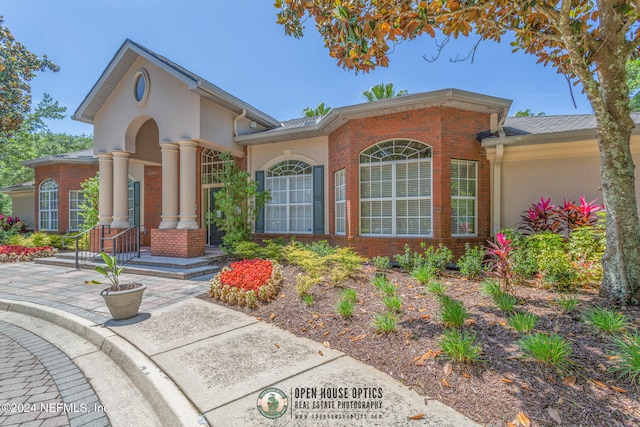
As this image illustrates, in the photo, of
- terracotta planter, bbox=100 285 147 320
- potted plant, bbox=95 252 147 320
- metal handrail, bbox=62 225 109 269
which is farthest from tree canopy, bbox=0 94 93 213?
terracotta planter, bbox=100 285 147 320

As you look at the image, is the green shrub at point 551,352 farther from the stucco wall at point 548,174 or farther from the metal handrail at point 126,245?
the metal handrail at point 126,245

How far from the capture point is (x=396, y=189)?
311 inches

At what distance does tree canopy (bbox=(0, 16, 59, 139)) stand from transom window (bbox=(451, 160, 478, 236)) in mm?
16635

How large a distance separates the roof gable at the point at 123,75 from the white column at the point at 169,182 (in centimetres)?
192

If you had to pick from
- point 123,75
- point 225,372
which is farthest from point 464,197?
point 123,75

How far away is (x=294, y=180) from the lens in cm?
1006

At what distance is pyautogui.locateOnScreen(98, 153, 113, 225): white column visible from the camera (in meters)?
10.3

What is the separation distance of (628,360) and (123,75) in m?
13.0

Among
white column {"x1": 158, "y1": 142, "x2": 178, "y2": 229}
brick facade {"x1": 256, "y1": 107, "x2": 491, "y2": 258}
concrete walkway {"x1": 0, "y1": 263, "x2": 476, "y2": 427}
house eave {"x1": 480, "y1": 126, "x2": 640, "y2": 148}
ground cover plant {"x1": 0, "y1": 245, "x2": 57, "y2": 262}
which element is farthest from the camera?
ground cover plant {"x1": 0, "y1": 245, "x2": 57, "y2": 262}

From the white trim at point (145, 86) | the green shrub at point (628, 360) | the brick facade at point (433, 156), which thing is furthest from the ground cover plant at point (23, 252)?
the green shrub at point (628, 360)

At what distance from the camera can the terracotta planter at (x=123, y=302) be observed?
441cm

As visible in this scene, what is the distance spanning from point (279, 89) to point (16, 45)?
1110 centimetres

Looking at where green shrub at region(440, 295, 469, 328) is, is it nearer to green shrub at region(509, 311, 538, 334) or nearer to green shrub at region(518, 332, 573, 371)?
green shrub at region(509, 311, 538, 334)

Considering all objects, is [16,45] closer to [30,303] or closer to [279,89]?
[279,89]
